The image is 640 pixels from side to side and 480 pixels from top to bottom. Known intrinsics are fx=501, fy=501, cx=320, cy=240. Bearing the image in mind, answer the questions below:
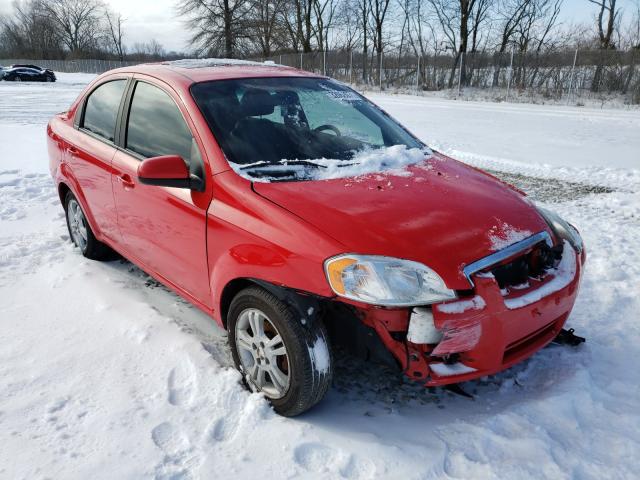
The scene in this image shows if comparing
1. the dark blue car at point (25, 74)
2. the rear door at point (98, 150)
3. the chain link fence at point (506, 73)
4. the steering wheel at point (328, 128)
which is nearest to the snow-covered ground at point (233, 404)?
the rear door at point (98, 150)

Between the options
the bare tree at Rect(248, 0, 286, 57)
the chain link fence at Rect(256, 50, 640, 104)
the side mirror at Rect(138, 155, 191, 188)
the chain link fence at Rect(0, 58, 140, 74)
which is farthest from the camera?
the chain link fence at Rect(0, 58, 140, 74)

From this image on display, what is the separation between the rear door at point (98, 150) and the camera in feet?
11.4

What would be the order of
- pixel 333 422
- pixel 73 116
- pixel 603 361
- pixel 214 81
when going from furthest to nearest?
pixel 73 116 < pixel 214 81 < pixel 603 361 < pixel 333 422

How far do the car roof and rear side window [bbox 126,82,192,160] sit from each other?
13cm

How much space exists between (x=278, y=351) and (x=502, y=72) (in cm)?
2287

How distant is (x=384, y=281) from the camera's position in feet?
6.70

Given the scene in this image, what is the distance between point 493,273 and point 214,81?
1970mm

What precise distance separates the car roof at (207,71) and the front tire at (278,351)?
148 centimetres

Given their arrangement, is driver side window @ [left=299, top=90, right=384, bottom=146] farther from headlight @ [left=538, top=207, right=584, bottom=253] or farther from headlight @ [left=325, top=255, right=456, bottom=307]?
headlight @ [left=325, top=255, right=456, bottom=307]

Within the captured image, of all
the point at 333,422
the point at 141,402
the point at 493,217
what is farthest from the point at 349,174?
the point at 141,402

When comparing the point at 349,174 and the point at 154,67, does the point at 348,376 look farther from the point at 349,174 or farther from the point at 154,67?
the point at 154,67

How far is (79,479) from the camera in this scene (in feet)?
6.56

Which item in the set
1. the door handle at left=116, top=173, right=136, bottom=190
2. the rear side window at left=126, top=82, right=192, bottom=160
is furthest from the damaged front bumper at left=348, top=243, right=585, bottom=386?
the door handle at left=116, top=173, right=136, bottom=190

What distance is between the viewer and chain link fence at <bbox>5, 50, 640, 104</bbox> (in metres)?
18.8
